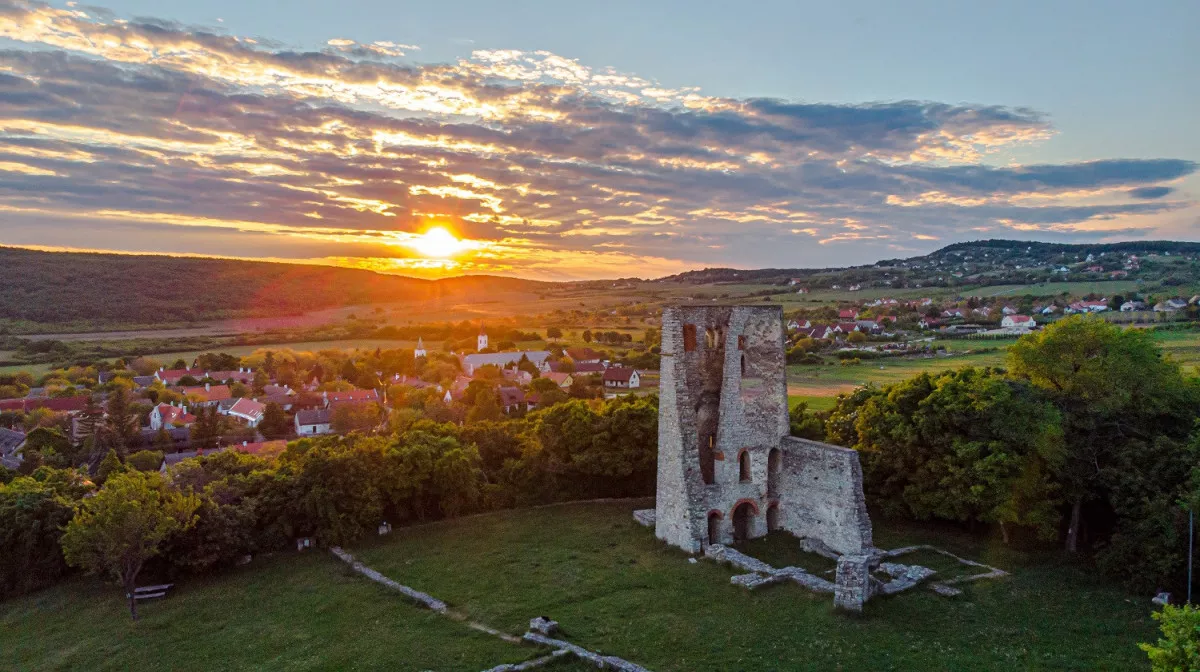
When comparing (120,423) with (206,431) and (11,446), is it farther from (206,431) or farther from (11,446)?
(11,446)

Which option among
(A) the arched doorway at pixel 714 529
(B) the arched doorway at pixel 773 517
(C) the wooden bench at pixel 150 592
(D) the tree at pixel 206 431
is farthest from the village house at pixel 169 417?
(B) the arched doorway at pixel 773 517

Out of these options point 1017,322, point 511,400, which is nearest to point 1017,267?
point 1017,322

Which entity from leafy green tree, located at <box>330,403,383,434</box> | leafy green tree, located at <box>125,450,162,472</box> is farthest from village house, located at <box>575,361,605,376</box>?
leafy green tree, located at <box>125,450,162,472</box>

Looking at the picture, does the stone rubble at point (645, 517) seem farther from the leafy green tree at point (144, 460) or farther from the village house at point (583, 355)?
the village house at point (583, 355)

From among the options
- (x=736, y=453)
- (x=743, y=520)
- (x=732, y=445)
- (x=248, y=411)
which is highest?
(x=732, y=445)

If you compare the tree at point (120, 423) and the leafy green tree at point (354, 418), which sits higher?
the tree at point (120, 423)

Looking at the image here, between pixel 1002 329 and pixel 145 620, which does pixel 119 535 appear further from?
pixel 1002 329
